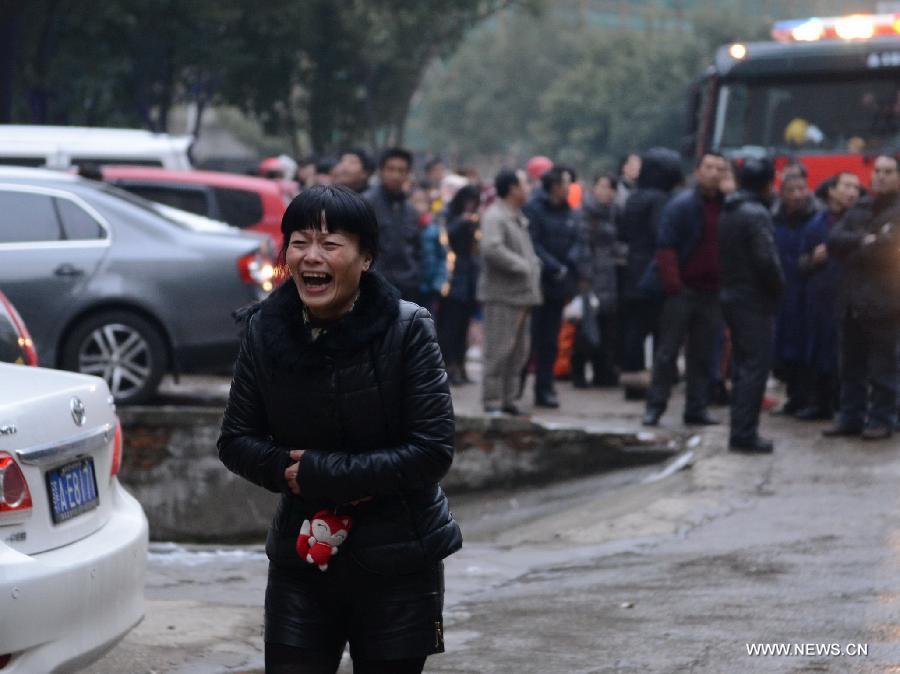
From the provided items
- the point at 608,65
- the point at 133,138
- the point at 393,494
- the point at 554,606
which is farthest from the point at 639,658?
the point at 608,65

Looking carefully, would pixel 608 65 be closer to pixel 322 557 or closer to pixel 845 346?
pixel 845 346

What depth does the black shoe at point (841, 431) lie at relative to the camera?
11.1m

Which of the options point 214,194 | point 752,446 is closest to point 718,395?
point 752,446

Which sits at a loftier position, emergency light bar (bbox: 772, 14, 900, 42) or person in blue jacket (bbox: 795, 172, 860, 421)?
emergency light bar (bbox: 772, 14, 900, 42)

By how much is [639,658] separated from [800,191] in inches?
258

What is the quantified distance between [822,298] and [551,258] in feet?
6.41

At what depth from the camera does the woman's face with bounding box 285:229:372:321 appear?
4.05 m

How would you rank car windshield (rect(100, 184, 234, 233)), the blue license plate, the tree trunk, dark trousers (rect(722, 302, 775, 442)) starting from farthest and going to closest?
1. the tree trunk
2. car windshield (rect(100, 184, 234, 233))
3. dark trousers (rect(722, 302, 775, 442))
4. the blue license plate

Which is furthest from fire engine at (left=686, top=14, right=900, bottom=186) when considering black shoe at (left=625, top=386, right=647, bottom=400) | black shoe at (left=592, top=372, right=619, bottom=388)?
black shoe at (left=625, top=386, right=647, bottom=400)

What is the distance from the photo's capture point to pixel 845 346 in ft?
36.1

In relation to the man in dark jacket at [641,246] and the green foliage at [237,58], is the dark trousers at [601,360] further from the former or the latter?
the green foliage at [237,58]

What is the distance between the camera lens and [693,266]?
11258 millimetres

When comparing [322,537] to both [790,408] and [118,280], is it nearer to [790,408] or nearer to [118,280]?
[118,280]

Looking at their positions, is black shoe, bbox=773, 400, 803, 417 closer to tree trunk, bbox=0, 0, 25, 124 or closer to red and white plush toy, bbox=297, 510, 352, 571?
red and white plush toy, bbox=297, 510, 352, 571
